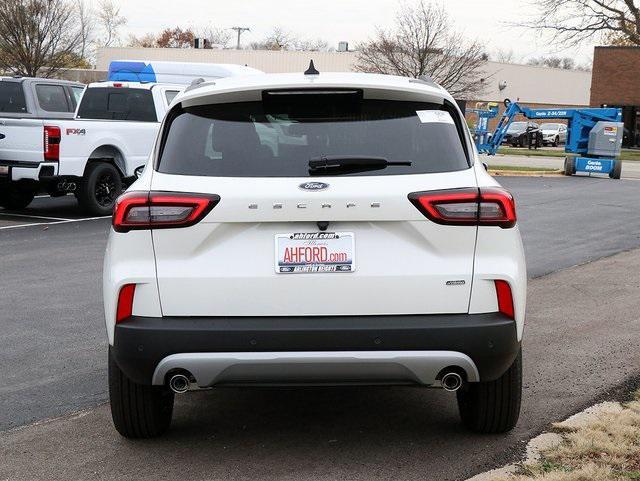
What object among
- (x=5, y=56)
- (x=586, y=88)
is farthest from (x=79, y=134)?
(x=586, y=88)

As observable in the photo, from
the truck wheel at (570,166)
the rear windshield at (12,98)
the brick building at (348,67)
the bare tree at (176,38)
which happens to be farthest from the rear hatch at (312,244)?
the bare tree at (176,38)

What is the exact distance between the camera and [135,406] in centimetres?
473

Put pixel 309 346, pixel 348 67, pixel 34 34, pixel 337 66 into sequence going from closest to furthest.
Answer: pixel 309 346 < pixel 34 34 < pixel 348 67 < pixel 337 66

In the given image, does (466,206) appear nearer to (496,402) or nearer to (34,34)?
(496,402)

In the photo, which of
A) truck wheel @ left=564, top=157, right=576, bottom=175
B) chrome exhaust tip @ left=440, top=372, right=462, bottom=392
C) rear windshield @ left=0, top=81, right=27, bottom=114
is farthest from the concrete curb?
truck wheel @ left=564, top=157, right=576, bottom=175

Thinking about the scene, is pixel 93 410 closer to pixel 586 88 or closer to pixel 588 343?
pixel 588 343

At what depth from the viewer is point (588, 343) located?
280 inches

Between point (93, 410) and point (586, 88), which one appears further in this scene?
point (586, 88)

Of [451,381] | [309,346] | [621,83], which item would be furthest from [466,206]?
[621,83]

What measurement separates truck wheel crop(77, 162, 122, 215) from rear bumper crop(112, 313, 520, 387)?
1140cm

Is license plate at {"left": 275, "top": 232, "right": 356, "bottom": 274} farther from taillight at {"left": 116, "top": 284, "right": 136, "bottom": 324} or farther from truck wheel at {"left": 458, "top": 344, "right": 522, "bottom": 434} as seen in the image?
truck wheel at {"left": 458, "top": 344, "right": 522, "bottom": 434}

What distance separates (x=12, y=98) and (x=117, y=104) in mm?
1724

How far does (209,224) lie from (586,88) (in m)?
83.2

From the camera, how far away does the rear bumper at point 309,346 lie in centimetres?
417
